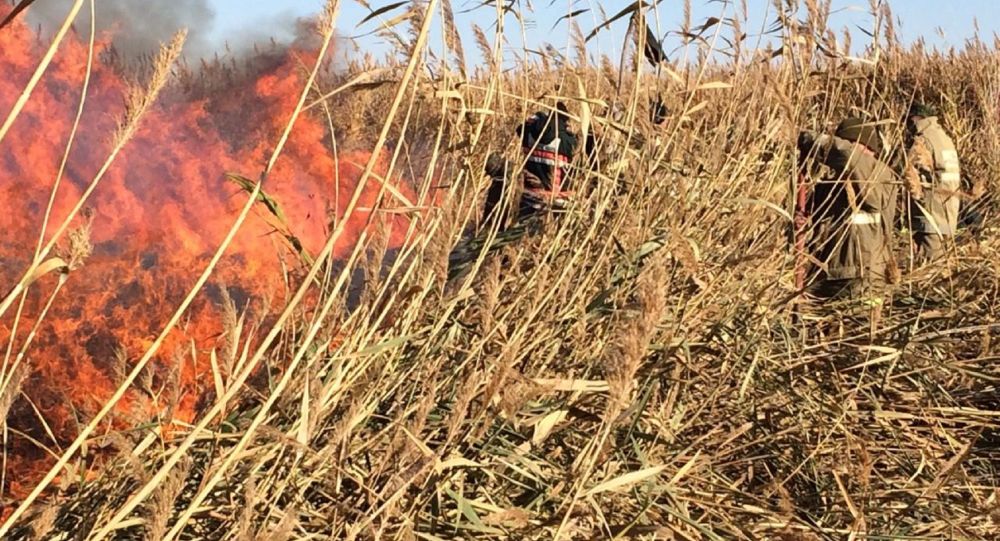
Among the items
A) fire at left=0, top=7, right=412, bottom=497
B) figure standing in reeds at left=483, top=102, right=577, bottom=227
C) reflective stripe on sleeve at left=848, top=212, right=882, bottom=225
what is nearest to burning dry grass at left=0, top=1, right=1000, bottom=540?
figure standing in reeds at left=483, top=102, right=577, bottom=227

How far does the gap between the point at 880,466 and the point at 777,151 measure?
1040 mm

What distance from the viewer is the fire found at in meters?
4.46

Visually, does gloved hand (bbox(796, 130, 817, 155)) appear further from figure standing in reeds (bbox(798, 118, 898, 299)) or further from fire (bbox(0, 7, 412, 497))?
fire (bbox(0, 7, 412, 497))

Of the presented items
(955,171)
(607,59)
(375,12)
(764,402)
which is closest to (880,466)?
(764,402)

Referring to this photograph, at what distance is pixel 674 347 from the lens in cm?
203

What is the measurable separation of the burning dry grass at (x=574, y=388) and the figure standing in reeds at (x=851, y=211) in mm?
156

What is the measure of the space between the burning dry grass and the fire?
54.7 inches

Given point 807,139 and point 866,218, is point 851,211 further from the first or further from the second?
point 866,218

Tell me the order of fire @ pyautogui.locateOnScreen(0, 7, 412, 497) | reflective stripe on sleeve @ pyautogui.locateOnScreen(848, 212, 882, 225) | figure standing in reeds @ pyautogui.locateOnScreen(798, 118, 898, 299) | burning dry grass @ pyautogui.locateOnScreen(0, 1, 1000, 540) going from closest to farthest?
burning dry grass @ pyautogui.locateOnScreen(0, 1, 1000, 540), figure standing in reeds @ pyautogui.locateOnScreen(798, 118, 898, 299), reflective stripe on sleeve @ pyautogui.locateOnScreen(848, 212, 882, 225), fire @ pyautogui.locateOnScreen(0, 7, 412, 497)

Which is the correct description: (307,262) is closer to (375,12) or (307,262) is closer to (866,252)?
(375,12)

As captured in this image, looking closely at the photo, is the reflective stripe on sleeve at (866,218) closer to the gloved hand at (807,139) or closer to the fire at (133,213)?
the gloved hand at (807,139)

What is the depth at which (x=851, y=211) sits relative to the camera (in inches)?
119

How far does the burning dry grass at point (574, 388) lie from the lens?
4.46 ft

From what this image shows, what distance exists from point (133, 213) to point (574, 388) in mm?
5392
